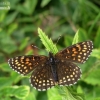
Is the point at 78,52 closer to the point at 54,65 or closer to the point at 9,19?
the point at 54,65

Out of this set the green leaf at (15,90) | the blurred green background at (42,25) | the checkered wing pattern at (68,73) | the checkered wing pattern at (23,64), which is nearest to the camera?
the checkered wing pattern at (68,73)

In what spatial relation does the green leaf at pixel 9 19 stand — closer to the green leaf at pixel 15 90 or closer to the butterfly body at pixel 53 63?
the green leaf at pixel 15 90

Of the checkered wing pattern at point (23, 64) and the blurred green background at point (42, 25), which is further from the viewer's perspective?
the blurred green background at point (42, 25)

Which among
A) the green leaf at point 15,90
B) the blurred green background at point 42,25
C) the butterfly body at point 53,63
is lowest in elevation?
the green leaf at point 15,90

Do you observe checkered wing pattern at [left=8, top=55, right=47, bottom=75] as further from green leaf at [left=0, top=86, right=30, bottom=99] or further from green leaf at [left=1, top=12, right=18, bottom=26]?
green leaf at [left=1, top=12, right=18, bottom=26]

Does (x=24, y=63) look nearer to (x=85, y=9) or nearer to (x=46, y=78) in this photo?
(x=46, y=78)

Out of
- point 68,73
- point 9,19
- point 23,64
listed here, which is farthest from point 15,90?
point 9,19

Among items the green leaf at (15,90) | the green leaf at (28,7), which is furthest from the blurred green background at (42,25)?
the green leaf at (15,90)

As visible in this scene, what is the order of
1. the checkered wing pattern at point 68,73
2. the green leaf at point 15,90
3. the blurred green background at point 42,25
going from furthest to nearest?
the blurred green background at point 42,25
the green leaf at point 15,90
the checkered wing pattern at point 68,73
